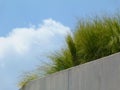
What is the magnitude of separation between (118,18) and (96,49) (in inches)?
24.2

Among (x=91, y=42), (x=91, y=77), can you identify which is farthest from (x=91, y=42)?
(x=91, y=77)

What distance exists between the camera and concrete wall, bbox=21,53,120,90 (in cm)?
497

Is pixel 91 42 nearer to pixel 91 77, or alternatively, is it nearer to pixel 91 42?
pixel 91 42

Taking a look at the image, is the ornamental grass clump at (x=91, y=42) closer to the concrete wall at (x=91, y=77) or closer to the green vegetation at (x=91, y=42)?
the green vegetation at (x=91, y=42)

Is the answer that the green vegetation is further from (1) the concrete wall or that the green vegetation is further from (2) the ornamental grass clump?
(1) the concrete wall

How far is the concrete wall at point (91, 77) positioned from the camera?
4.97m

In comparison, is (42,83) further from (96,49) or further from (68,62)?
(96,49)

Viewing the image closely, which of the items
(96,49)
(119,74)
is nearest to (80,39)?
(96,49)

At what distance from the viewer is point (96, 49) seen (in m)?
6.94

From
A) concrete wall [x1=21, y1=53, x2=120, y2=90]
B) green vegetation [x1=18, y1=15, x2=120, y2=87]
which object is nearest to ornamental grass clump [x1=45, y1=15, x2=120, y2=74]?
green vegetation [x1=18, y1=15, x2=120, y2=87]

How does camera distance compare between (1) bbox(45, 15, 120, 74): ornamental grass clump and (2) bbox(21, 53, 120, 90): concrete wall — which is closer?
(2) bbox(21, 53, 120, 90): concrete wall

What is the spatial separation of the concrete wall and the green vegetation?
0.64m

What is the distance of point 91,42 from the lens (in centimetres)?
703

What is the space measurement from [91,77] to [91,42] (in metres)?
1.56
